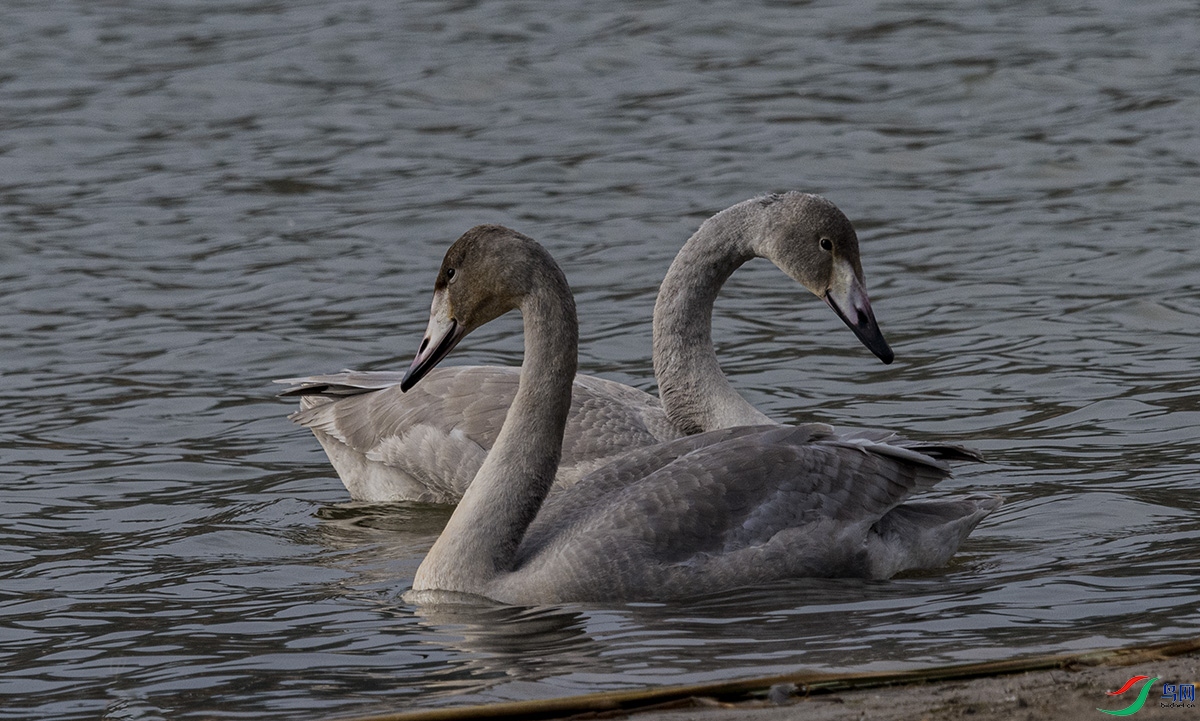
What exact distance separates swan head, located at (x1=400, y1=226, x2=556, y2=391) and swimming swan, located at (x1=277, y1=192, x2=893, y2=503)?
154cm

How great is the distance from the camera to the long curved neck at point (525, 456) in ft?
24.7

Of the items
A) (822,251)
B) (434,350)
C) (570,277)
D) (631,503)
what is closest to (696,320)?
(822,251)

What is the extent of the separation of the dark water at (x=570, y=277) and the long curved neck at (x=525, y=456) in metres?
0.34

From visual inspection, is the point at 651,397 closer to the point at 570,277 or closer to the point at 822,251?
the point at 822,251

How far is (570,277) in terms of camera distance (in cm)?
1320

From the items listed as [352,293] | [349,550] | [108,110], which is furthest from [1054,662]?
[108,110]

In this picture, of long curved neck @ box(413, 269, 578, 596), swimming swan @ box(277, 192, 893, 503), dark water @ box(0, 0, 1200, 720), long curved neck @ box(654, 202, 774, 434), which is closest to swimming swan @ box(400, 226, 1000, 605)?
long curved neck @ box(413, 269, 578, 596)

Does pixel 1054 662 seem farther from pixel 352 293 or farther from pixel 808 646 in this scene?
pixel 352 293

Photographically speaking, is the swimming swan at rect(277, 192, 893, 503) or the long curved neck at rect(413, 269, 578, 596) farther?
the swimming swan at rect(277, 192, 893, 503)

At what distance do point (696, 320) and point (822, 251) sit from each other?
0.74m

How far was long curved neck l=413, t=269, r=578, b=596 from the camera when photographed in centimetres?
754

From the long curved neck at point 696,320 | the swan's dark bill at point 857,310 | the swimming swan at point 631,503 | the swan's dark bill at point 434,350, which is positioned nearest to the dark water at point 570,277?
the swimming swan at point 631,503

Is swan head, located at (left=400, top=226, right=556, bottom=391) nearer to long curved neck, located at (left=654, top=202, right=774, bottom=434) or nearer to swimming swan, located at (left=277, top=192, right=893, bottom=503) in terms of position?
swimming swan, located at (left=277, top=192, right=893, bottom=503)

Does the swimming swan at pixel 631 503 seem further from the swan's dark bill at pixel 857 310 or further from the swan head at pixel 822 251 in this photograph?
the swan head at pixel 822 251
